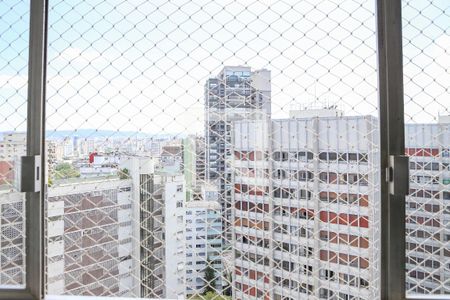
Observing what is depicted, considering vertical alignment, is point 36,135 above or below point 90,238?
above

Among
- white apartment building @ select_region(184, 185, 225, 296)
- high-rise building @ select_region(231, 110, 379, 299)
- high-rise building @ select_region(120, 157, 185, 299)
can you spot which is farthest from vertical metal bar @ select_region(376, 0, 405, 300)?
high-rise building @ select_region(120, 157, 185, 299)

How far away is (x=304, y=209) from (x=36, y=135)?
0.85 metres

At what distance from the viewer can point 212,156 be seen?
3.80 feet

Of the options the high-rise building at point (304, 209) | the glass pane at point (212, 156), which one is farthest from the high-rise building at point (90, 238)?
the high-rise building at point (304, 209)

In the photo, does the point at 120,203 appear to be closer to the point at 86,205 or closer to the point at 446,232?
the point at 86,205

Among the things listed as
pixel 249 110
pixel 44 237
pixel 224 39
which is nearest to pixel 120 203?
pixel 44 237

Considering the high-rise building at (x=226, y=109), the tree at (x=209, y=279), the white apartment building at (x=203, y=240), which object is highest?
the high-rise building at (x=226, y=109)

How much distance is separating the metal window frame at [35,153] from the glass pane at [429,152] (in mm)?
1110

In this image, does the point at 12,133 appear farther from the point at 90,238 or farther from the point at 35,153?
the point at 90,238

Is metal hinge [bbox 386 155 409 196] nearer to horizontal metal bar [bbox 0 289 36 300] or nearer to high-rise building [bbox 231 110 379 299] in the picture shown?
high-rise building [bbox 231 110 379 299]

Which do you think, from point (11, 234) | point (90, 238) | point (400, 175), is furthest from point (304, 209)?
point (11, 234)

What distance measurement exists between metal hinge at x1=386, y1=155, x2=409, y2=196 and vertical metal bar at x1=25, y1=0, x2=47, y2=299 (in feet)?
3.29

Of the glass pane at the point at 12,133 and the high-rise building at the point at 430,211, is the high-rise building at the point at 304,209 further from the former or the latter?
the glass pane at the point at 12,133

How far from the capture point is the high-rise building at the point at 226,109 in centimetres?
115
